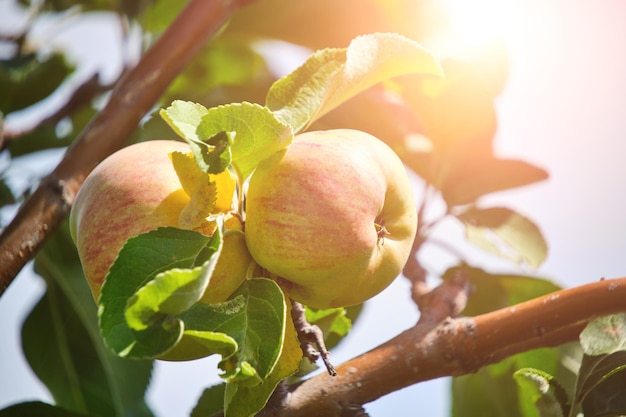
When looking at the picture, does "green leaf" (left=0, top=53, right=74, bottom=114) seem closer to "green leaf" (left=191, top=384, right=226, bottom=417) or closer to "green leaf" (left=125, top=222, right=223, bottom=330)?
"green leaf" (left=191, top=384, right=226, bottom=417)

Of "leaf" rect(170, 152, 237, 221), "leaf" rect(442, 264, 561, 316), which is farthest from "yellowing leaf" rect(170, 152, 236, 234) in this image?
"leaf" rect(442, 264, 561, 316)

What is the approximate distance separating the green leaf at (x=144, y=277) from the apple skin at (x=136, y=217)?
0.17 feet

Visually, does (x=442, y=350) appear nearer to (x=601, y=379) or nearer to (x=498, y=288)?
(x=601, y=379)

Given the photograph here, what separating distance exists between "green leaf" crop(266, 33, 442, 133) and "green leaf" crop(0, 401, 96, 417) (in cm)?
52

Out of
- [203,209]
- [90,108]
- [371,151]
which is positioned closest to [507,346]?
[371,151]

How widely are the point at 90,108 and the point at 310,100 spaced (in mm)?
965

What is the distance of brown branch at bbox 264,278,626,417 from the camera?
0.67 meters

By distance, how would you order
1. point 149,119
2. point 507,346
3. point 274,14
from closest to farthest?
point 507,346
point 149,119
point 274,14

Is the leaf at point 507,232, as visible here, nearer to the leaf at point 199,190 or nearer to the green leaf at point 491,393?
the green leaf at point 491,393

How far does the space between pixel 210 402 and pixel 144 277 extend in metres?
0.43

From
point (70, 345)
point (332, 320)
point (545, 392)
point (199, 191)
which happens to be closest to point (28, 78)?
point (70, 345)

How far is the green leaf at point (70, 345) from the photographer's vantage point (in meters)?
1.15

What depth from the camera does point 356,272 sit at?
605 mm

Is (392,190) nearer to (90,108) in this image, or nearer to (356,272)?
(356,272)
